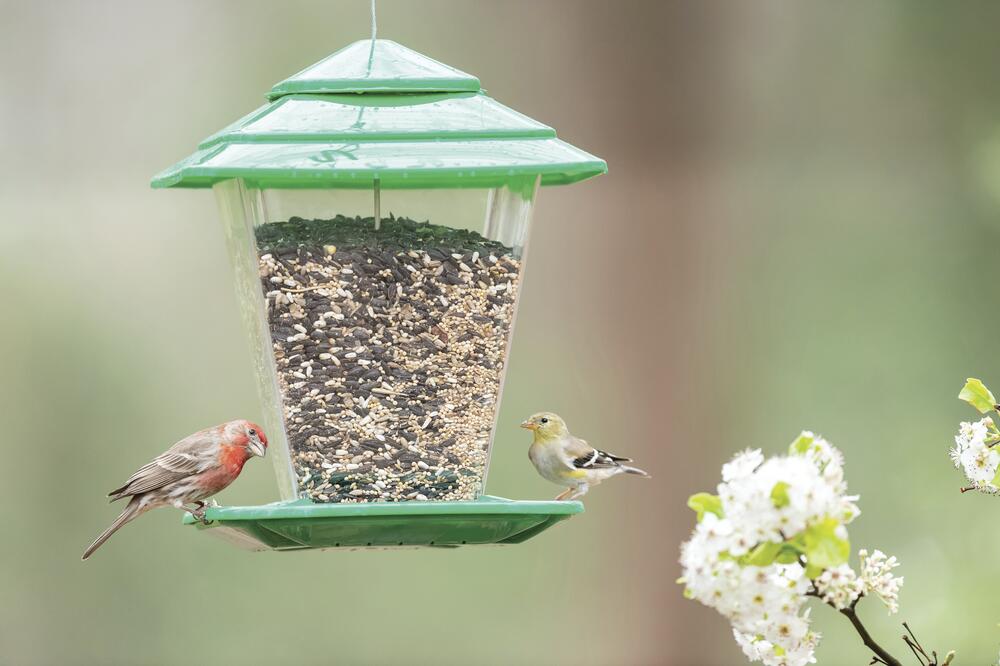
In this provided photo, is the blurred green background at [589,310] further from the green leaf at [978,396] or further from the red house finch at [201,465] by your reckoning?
the green leaf at [978,396]

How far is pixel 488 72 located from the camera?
9258mm

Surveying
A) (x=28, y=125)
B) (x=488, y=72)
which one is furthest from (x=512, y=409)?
(x=28, y=125)

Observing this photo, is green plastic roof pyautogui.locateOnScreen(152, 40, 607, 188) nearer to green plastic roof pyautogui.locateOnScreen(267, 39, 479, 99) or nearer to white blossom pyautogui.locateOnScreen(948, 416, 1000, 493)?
green plastic roof pyautogui.locateOnScreen(267, 39, 479, 99)

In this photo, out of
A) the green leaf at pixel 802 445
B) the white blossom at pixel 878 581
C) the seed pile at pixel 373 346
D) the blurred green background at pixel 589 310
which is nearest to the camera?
the green leaf at pixel 802 445

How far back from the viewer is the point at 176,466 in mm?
4586

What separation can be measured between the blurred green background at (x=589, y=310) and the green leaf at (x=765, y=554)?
5962 mm

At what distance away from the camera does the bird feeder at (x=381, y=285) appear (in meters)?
3.81

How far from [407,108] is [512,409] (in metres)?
5.25

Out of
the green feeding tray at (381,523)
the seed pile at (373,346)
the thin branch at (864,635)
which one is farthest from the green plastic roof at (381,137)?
the thin branch at (864,635)

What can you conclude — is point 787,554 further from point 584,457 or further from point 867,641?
point 584,457

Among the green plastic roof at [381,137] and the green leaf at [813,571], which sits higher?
the green plastic roof at [381,137]

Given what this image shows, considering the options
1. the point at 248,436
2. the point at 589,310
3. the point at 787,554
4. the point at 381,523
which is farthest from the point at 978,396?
the point at 589,310

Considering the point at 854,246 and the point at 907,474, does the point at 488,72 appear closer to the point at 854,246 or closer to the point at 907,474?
the point at 854,246

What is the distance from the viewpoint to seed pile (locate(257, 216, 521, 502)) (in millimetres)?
3943
